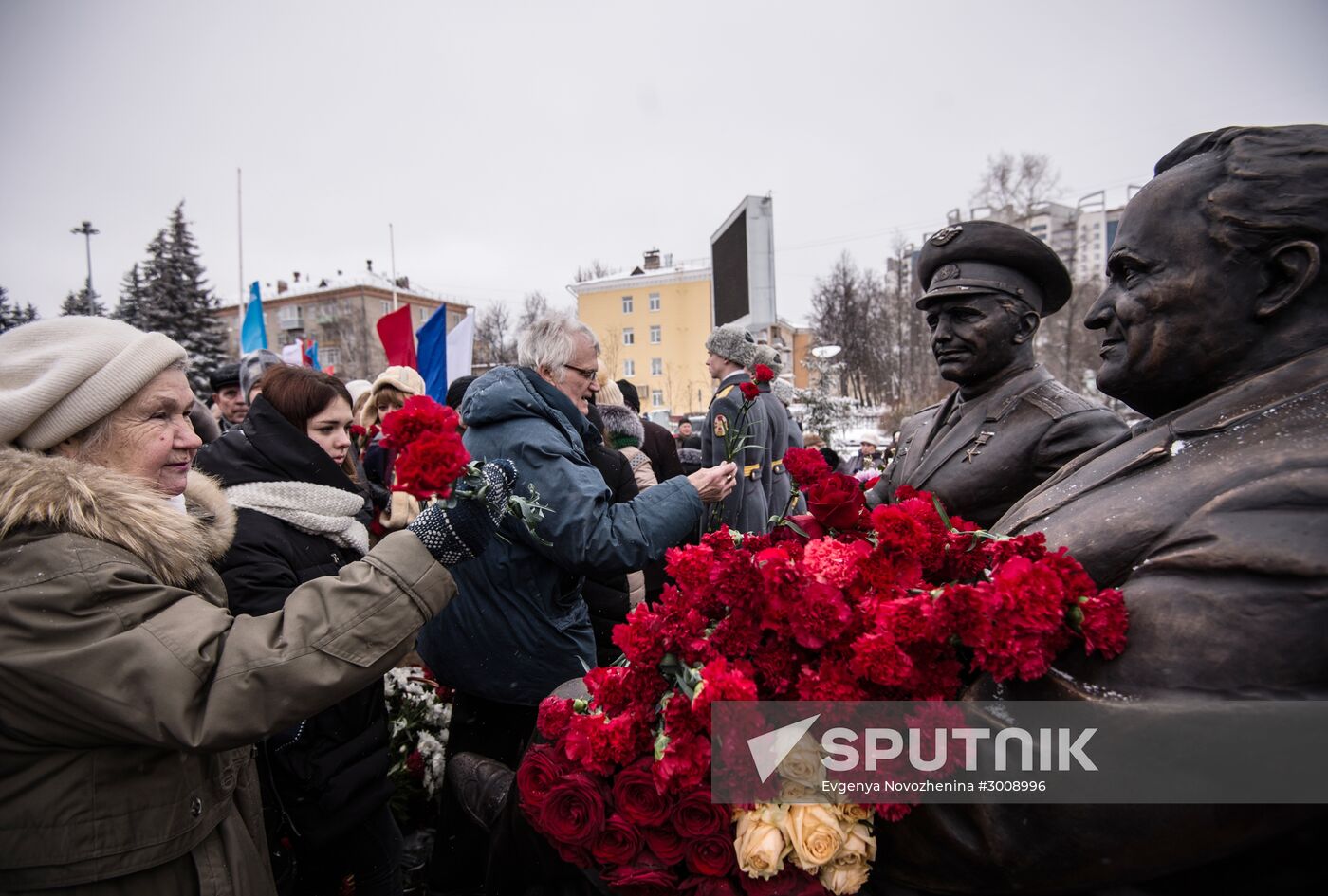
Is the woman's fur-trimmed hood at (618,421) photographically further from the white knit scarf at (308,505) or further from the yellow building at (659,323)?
the yellow building at (659,323)

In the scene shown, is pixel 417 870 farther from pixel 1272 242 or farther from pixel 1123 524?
pixel 1272 242

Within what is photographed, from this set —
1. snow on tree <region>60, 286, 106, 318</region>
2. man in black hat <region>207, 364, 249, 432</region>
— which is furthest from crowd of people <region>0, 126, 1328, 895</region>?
snow on tree <region>60, 286, 106, 318</region>

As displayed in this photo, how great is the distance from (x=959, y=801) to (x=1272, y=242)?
115 centimetres

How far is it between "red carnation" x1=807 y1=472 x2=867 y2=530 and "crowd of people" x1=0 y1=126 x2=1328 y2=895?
0.37 m

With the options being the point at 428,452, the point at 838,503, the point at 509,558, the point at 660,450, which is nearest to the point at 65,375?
the point at 428,452

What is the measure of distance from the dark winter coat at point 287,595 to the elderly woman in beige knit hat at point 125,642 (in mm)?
560

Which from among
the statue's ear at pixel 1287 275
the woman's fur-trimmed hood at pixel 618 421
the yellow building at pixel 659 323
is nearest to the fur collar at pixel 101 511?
the statue's ear at pixel 1287 275

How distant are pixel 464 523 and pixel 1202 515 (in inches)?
57.4

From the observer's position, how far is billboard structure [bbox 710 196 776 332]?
7117 millimetres

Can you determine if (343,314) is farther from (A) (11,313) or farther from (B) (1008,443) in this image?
(B) (1008,443)

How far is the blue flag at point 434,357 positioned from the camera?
762cm

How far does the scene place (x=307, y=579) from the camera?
2539 mm

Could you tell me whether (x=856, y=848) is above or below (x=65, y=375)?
below

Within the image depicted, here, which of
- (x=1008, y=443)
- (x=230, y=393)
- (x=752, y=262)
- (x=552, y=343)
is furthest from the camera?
(x=752, y=262)
